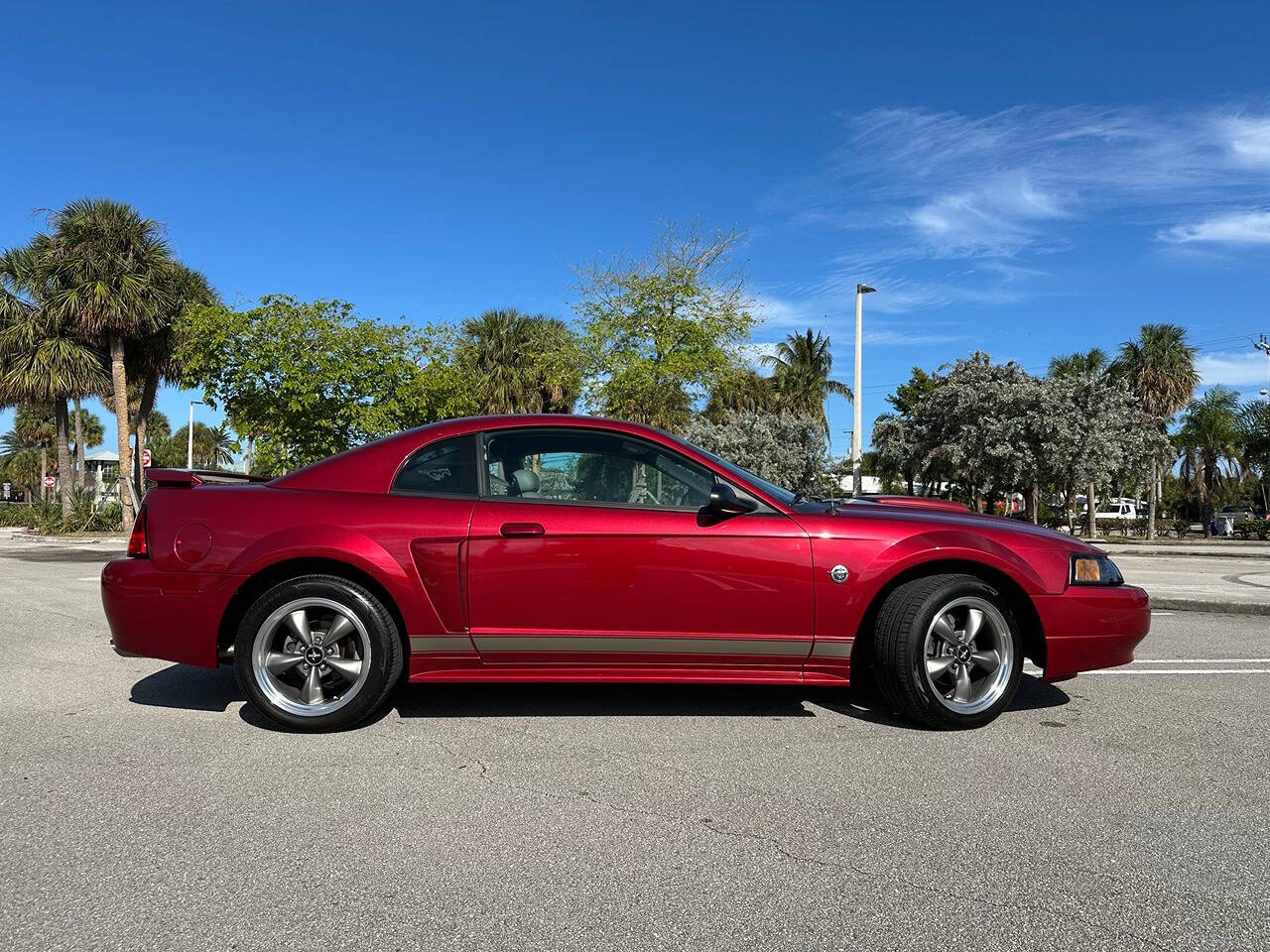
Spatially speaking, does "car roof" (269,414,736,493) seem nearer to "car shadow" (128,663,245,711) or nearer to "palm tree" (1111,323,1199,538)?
"car shadow" (128,663,245,711)

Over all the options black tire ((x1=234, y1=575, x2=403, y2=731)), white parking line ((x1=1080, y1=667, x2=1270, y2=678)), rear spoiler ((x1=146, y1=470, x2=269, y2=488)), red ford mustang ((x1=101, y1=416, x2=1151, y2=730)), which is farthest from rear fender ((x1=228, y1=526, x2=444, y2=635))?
white parking line ((x1=1080, y1=667, x2=1270, y2=678))

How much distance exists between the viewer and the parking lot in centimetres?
251

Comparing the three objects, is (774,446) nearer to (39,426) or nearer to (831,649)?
(831,649)

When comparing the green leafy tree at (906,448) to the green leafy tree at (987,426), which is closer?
the green leafy tree at (987,426)

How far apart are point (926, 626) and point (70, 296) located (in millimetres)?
31954

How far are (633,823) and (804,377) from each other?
48.0 meters

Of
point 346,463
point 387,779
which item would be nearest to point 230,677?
point 346,463

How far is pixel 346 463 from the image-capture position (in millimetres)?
4613

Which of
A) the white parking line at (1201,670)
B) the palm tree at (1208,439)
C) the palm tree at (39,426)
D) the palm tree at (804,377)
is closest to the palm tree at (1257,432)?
the palm tree at (1208,439)

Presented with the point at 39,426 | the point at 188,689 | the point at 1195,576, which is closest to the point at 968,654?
the point at 188,689

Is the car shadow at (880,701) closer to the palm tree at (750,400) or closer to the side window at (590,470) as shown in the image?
the side window at (590,470)

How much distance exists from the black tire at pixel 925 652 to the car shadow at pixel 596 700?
0.63 ft

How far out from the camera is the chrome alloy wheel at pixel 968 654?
14.5 ft

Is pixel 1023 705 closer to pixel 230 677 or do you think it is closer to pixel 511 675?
pixel 511 675
